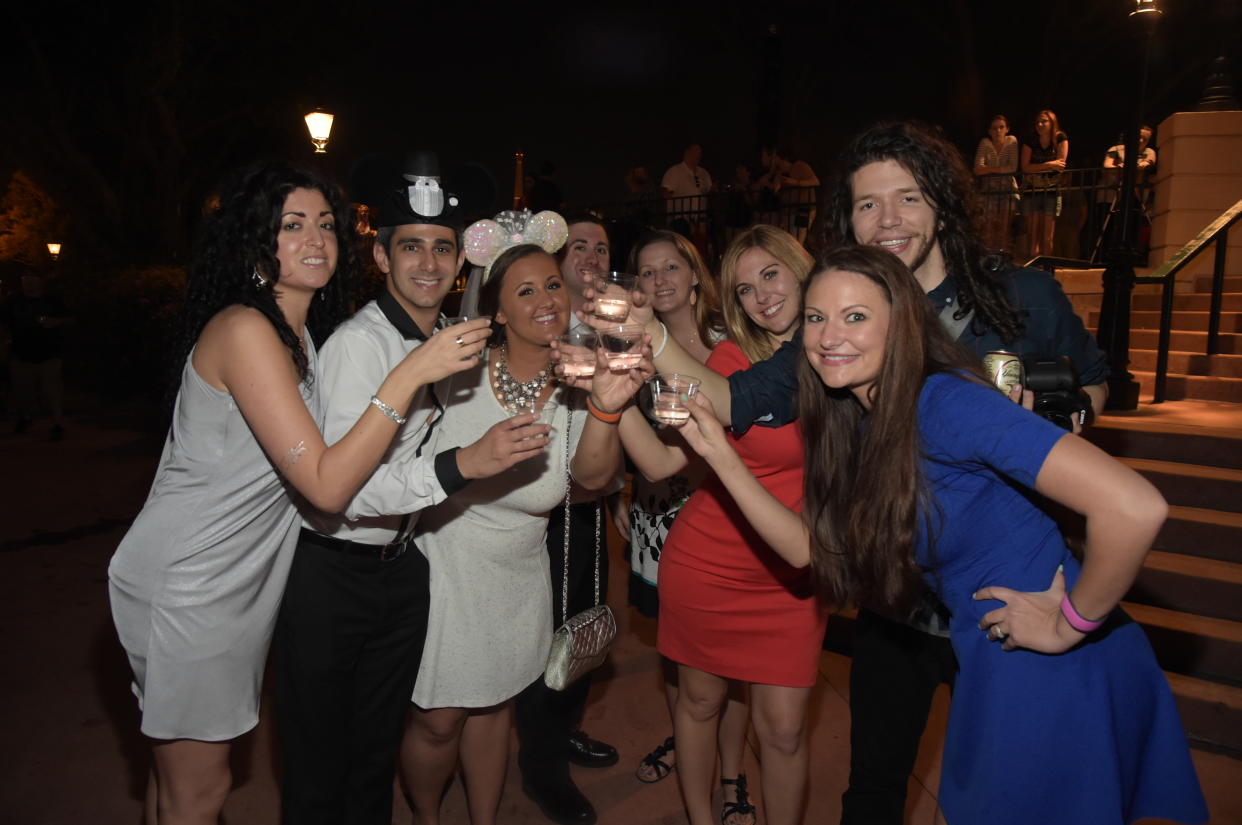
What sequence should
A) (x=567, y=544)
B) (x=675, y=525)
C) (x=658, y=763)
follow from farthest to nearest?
(x=658, y=763)
(x=675, y=525)
(x=567, y=544)

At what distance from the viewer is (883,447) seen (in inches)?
71.4

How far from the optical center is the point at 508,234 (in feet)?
9.04

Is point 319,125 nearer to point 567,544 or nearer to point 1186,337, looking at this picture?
point 567,544

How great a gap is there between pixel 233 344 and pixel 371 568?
773 mm

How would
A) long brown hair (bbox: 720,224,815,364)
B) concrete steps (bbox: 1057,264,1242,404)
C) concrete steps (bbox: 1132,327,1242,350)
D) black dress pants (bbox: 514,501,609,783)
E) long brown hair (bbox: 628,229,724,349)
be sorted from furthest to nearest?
concrete steps (bbox: 1132,327,1242,350), concrete steps (bbox: 1057,264,1242,404), long brown hair (bbox: 628,229,724,349), black dress pants (bbox: 514,501,609,783), long brown hair (bbox: 720,224,815,364)

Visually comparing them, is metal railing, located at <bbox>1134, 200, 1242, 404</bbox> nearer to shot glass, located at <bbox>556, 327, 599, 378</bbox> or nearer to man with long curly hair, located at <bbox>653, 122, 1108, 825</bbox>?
man with long curly hair, located at <bbox>653, 122, 1108, 825</bbox>

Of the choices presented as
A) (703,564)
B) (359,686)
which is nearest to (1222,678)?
(703,564)

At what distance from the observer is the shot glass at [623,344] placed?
7.22 feet

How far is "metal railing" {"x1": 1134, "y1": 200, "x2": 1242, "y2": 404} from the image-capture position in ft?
20.2

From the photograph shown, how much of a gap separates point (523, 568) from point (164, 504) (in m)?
1.10

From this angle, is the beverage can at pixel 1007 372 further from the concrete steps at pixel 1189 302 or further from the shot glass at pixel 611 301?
the concrete steps at pixel 1189 302

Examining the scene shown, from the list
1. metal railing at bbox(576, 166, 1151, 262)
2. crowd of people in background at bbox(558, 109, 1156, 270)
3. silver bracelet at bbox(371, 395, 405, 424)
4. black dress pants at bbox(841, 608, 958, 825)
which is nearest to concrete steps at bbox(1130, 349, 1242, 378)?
metal railing at bbox(576, 166, 1151, 262)

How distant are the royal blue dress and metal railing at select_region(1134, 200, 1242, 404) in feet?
17.9

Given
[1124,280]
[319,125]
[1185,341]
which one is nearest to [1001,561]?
[1124,280]
